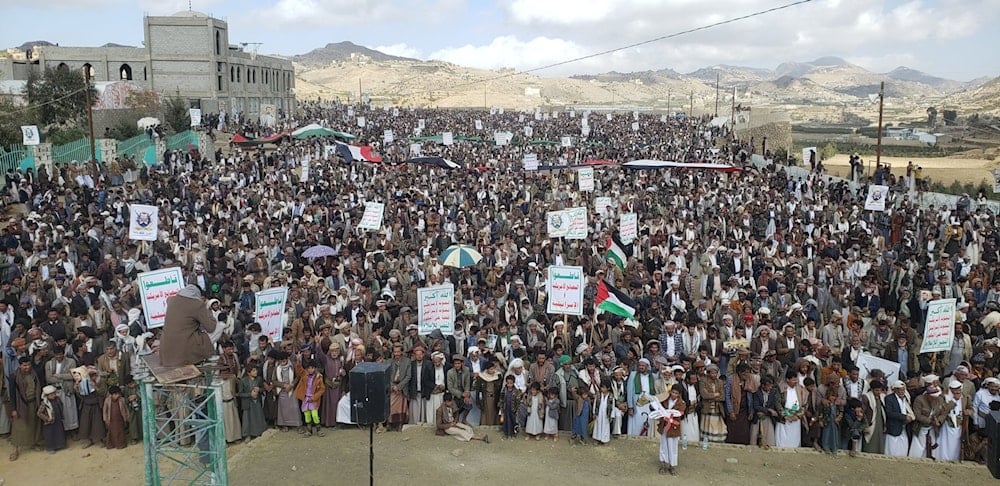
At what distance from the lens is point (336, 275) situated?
42.8ft

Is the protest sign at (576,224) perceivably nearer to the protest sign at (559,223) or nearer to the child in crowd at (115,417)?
the protest sign at (559,223)

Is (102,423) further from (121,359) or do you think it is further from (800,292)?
(800,292)

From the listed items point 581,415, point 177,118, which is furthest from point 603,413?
point 177,118

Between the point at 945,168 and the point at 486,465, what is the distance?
1684 inches

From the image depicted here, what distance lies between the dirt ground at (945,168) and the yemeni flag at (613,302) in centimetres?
2836

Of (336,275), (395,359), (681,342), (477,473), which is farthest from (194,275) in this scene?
(681,342)

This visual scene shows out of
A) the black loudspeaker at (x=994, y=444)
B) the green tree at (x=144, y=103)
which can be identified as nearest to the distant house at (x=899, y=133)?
the green tree at (x=144, y=103)

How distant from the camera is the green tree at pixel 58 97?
35.0m

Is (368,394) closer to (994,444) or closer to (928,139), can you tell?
(994,444)

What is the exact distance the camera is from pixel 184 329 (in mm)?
6391

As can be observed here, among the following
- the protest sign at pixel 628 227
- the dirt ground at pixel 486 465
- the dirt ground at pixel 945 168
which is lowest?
the dirt ground at pixel 486 465

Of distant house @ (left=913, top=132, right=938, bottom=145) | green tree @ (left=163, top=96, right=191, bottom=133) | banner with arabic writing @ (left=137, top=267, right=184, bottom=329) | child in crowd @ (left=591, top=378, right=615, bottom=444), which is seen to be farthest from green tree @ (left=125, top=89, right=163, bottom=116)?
distant house @ (left=913, top=132, right=938, bottom=145)

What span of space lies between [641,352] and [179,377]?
5399 mm

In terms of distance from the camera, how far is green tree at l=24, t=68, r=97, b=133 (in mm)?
35031
